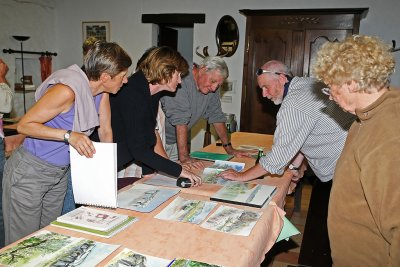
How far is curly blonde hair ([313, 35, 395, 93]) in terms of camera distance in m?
1.12

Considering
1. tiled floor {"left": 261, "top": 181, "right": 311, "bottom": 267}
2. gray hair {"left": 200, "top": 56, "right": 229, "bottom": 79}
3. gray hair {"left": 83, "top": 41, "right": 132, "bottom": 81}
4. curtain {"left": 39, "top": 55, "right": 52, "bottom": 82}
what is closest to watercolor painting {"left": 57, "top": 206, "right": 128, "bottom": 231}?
gray hair {"left": 83, "top": 41, "right": 132, "bottom": 81}

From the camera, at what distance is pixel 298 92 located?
6.30ft

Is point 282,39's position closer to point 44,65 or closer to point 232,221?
point 232,221

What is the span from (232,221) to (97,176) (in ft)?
1.81

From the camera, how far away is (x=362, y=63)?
3.70 feet

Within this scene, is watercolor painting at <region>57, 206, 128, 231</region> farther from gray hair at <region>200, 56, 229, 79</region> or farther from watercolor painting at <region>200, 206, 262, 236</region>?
gray hair at <region>200, 56, 229, 79</region>

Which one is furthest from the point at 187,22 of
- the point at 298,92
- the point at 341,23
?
the point at 298,92

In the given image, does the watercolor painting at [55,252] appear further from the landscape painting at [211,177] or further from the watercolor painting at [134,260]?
the landscape painting at [211,177]

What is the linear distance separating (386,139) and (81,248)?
0.99 m

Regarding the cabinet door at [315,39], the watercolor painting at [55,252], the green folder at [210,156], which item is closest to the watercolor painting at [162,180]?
the green folder at [210,156]

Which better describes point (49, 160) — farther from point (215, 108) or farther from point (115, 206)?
point (215, 108)

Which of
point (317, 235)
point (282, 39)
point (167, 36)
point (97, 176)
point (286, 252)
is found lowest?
point (286, 252)

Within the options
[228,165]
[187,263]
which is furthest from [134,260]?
[228,165]

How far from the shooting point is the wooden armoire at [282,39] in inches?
169
